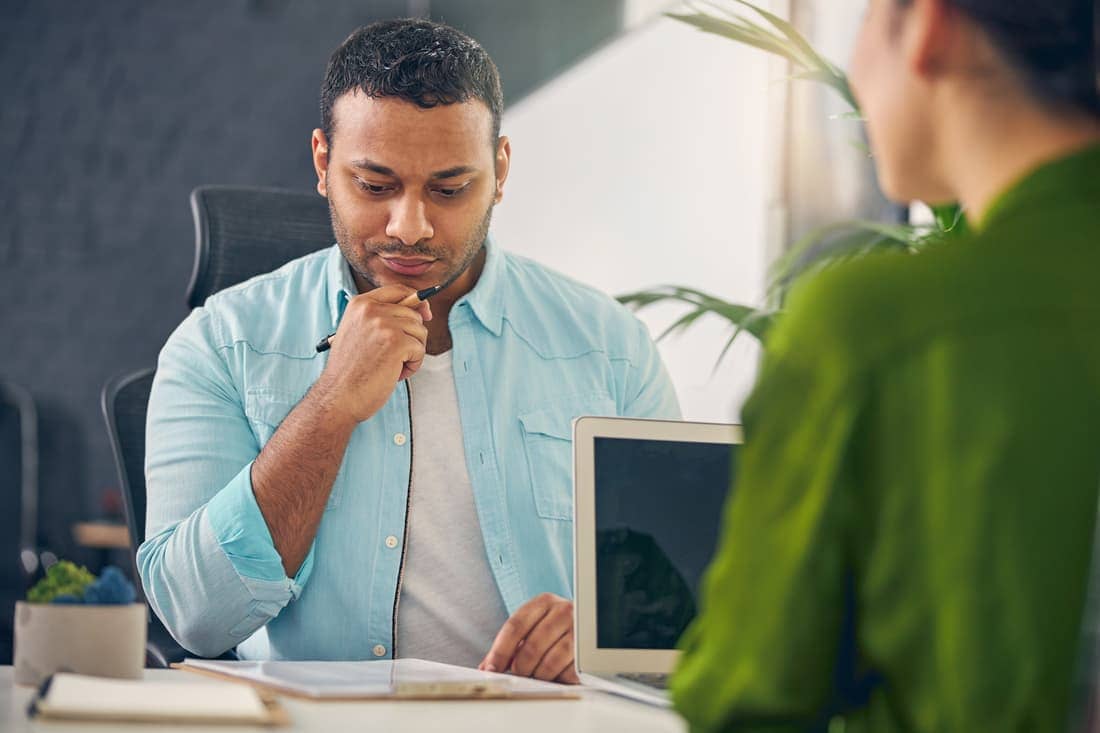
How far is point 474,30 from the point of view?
4664 mm

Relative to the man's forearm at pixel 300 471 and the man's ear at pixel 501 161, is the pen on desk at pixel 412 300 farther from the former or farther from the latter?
the man's ear at pixel 501 161

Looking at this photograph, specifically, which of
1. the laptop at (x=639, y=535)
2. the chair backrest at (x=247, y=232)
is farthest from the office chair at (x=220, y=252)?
the laptop at (x=639, y=535)

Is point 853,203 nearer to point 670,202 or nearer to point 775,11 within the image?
point 775,11

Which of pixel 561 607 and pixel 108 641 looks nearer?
pixel 108 641

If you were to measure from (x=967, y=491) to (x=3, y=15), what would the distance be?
5.07 meters

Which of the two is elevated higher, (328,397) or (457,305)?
(457,305)

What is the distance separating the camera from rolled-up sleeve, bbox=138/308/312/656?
1.45m

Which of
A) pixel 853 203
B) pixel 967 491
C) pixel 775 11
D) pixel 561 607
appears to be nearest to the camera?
pixel 967 491

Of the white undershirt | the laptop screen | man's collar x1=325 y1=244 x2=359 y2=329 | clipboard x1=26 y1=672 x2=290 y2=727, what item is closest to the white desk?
clipboard x1=26 y1=672 x2=290 y2=727

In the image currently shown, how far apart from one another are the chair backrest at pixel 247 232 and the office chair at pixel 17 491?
204 cm

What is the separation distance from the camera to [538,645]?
1322 mm

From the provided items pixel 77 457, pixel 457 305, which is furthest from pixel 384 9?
pixel 457 305

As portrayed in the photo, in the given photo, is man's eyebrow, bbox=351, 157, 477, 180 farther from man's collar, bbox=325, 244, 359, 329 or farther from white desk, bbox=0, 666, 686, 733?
white desk, bbox=0, 666, 686, 733

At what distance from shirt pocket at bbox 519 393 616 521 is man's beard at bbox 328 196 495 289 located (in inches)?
8.8
